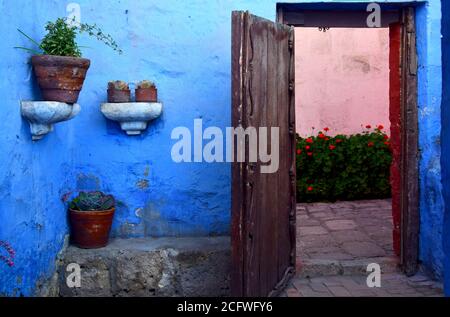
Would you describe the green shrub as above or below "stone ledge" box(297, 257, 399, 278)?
above

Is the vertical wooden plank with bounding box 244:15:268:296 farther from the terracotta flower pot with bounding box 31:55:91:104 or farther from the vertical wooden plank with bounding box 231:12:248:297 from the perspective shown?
the terracotta flower pot with bounding box 31:55:91:104

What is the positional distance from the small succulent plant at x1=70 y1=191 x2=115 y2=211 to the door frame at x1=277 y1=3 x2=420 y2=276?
2.02 meters

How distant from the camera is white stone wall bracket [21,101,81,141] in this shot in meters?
3.46

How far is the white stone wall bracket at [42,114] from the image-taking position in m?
3.46

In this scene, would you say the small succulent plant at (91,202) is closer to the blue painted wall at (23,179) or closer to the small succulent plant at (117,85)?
the blue painted wall at (23,179)

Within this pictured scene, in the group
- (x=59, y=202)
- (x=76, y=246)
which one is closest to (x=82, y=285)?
(x=76, y=246)

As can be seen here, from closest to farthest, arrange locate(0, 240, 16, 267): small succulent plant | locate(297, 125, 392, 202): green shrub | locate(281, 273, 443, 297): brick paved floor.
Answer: locate(0, 240, 16, 267): small succulent plant → locate(281, 273, 443, 297): brick paved floor → locate(297, 125, 392, 202): green shrub

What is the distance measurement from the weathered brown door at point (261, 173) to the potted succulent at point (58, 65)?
1.04 meters

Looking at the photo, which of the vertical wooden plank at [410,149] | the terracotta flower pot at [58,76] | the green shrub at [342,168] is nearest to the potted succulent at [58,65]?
the terracotta flower pot at [58,76]

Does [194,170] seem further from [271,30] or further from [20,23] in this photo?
[20,23]

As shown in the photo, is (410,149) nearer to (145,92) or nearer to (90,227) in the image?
(145,92)

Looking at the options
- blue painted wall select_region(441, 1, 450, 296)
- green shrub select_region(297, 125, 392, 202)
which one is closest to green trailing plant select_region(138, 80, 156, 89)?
blue painted wall select_region(441, 1, 450, 296)

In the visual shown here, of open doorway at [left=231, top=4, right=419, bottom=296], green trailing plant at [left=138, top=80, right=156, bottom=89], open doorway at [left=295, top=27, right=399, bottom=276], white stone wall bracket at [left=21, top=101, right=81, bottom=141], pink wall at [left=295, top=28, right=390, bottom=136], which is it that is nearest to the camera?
white stone wall bracket at [left=21, top=101, right=81, bottom=141]

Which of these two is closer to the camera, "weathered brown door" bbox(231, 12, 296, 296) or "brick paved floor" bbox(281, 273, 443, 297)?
"weathered brown door" bbox(231, 12, 296, 296)
